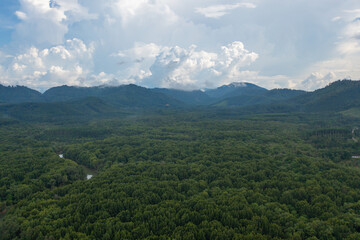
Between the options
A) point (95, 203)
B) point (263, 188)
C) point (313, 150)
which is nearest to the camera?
point (95, 203)

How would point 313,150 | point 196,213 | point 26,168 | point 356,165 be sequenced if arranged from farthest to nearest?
point 313,150 → point 356,165 → point 26,168 → point 196,213

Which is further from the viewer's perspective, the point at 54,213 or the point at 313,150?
the point at 313,150

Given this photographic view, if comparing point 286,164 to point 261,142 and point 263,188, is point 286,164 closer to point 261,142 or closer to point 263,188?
point 263,188

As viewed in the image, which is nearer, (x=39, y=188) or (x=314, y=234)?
(x=314, y=234)

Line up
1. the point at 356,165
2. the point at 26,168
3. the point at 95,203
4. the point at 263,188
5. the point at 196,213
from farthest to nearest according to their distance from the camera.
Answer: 1. the point at 356,165
2. the point at 26,168
3. the point at 263,188
4. the point at 95,203
5. the point at 196,213

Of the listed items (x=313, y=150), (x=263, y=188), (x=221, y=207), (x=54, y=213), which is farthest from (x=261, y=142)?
(x=54, y=213)

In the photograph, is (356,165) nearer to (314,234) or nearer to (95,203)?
(314,234)

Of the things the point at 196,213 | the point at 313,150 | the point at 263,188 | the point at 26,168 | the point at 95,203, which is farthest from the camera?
the point at 313,150

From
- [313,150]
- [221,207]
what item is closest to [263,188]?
[221,207]

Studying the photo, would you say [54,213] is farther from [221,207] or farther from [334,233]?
[334,233]
